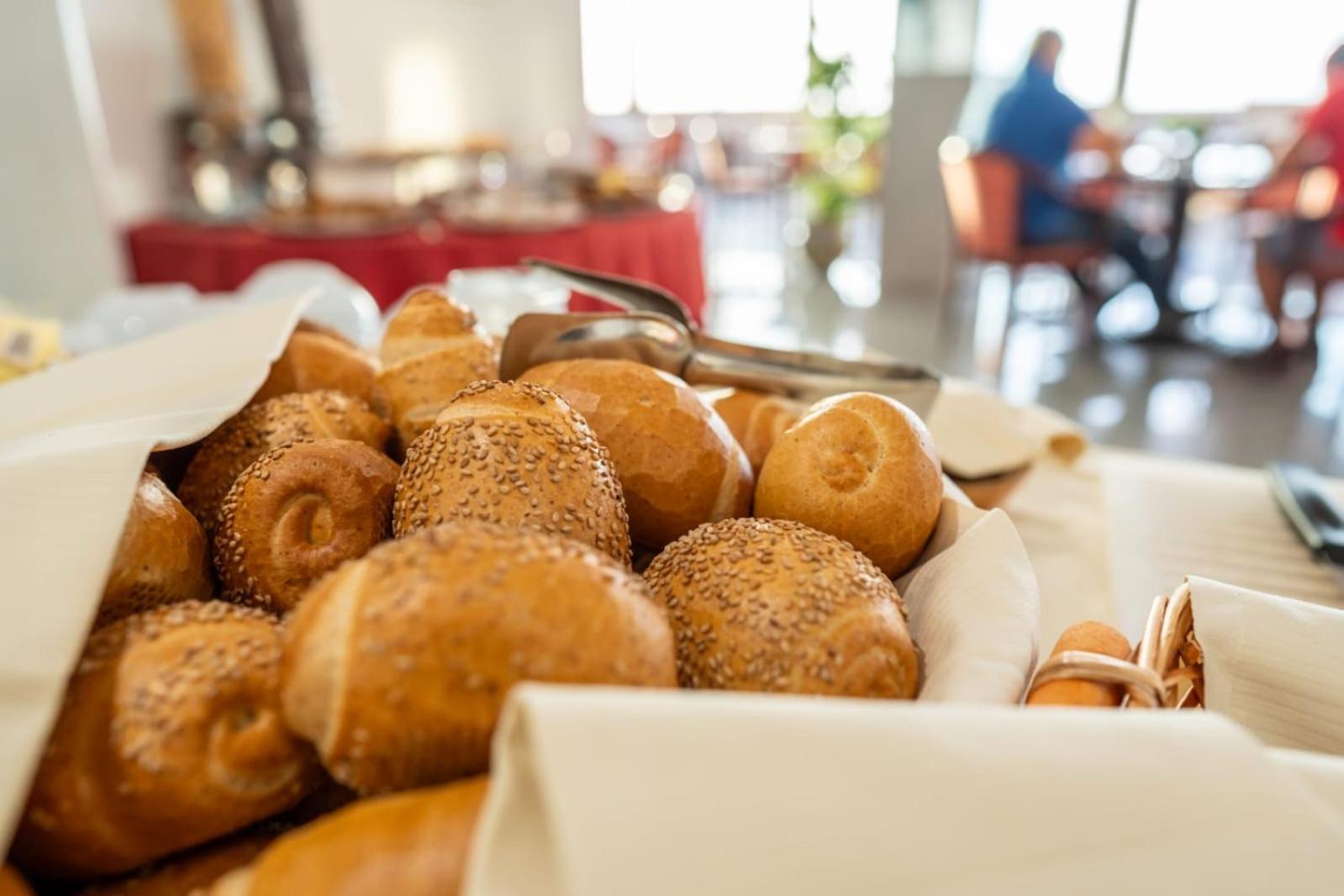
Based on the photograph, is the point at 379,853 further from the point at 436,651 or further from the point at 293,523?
the point at 293,523

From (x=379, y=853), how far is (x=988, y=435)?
0.91 metres

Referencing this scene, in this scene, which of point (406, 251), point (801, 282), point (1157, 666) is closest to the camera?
point (1157, 666)

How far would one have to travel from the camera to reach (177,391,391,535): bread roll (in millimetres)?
788

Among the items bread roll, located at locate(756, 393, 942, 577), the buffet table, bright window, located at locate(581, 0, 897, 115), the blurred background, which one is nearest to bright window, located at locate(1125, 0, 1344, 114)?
the blurred background

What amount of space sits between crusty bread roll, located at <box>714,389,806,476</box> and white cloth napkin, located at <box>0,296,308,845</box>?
0.46m

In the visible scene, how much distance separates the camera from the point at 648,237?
331 centimetres

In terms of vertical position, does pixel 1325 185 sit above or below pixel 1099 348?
above

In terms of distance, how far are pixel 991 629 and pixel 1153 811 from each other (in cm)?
21

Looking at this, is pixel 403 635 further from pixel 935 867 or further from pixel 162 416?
pixel 162 416

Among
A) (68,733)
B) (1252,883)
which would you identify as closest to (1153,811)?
(1252,883)

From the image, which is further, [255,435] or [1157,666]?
[255,435]

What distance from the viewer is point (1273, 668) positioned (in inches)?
26.1

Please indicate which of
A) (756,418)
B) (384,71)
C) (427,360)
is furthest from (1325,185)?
(384,71)

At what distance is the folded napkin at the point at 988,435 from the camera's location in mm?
1083
